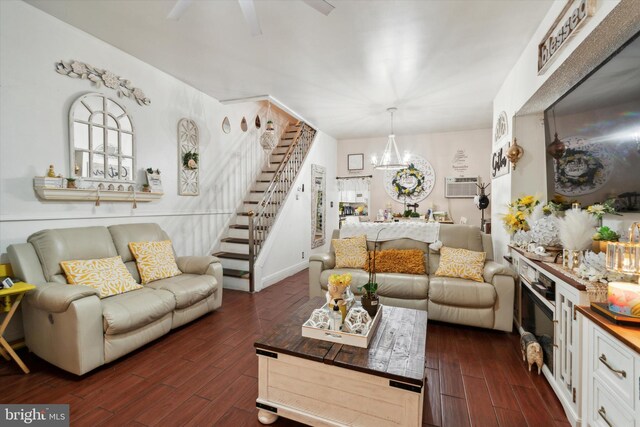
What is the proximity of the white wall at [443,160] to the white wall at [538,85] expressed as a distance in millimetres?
2323

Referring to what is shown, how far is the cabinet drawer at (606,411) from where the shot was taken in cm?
113

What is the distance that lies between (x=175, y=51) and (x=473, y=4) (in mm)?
2892

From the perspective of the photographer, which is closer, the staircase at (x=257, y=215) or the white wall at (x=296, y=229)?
the staircase at (x=257, y=215)

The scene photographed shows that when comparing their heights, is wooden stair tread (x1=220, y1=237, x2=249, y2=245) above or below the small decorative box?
below

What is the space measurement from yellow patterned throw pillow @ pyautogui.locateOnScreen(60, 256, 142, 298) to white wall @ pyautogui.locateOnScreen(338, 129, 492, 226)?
17.7 feet

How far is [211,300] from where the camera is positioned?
10.5 ft

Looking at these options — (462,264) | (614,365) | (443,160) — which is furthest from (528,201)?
(443,160)

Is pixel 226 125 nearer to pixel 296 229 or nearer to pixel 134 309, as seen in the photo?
pixel 296 229

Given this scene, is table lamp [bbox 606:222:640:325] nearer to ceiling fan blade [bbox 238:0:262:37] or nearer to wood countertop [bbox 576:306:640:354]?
wood countertop [bbox 576:306:640:354]

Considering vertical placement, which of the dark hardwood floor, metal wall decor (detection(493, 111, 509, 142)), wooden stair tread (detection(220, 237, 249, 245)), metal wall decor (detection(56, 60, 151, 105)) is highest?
metal wall decor (detection(56, 60, 151, 105))

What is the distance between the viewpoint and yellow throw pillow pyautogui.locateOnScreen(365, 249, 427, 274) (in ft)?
10.6

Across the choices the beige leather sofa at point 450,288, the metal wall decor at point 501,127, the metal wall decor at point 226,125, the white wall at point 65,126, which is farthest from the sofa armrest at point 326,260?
the metal wall decor at point 226,125

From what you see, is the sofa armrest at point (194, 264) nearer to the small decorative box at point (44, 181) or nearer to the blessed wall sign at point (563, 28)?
the small decorative box at point (44, 181)

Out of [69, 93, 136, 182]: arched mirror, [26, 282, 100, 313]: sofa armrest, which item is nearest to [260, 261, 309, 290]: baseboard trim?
[69, 93, 136, 182]: arched mirror
